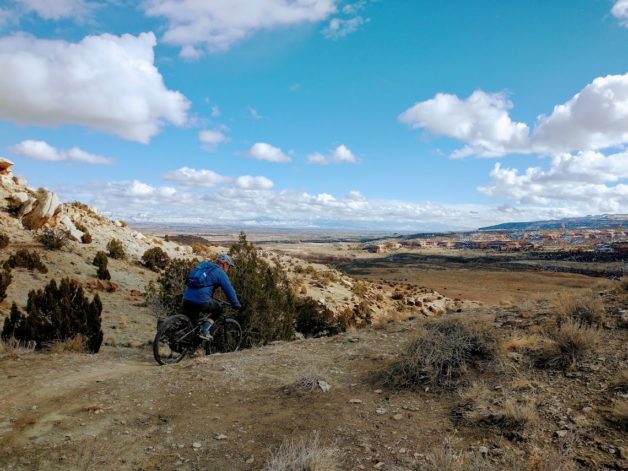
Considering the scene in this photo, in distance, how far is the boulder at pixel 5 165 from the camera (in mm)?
31836

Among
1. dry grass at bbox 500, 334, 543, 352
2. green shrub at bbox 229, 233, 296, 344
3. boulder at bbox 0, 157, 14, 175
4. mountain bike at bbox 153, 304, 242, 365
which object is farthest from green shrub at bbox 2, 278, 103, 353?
boulder at bbox 0, 157, 14, 175

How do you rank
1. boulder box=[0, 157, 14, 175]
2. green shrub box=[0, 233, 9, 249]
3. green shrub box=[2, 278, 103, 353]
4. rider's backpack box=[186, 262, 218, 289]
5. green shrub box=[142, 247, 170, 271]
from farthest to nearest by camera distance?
boulder box=[0, 157, 14, 175], green shrub box=[142, 247, 170, 271], green shrub box=[0, 233, 9, 249], green shrub box=[2, 278, 103, 353], rider's backpack box=[186, 262, 218, 289]

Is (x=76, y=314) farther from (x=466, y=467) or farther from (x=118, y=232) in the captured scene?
(x=118, y=232)

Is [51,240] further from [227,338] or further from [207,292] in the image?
[207,292]

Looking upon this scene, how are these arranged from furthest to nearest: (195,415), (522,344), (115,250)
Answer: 1. (115,250)
2. (522,344)
3. (195,415)

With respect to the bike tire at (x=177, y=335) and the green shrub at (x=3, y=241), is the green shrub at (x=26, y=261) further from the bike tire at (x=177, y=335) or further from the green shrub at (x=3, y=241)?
the bike tire at (x=177, y=335)

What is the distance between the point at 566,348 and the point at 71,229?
104ft

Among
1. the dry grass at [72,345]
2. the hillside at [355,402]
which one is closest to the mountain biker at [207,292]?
the hillside at [355,402]

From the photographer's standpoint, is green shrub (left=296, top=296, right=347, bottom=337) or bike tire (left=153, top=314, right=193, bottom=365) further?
green shrub (left=296, top=296, right=347, bottom=337)

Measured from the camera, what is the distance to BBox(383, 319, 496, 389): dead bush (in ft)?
21.2

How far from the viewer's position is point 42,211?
27766 millimetres

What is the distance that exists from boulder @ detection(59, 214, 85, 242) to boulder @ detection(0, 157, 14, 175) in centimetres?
721

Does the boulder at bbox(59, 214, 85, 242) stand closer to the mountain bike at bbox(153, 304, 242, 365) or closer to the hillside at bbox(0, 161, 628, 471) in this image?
the hillside at bbox(0, 161, 628, 471)

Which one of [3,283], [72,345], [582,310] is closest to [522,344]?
[582,310]
